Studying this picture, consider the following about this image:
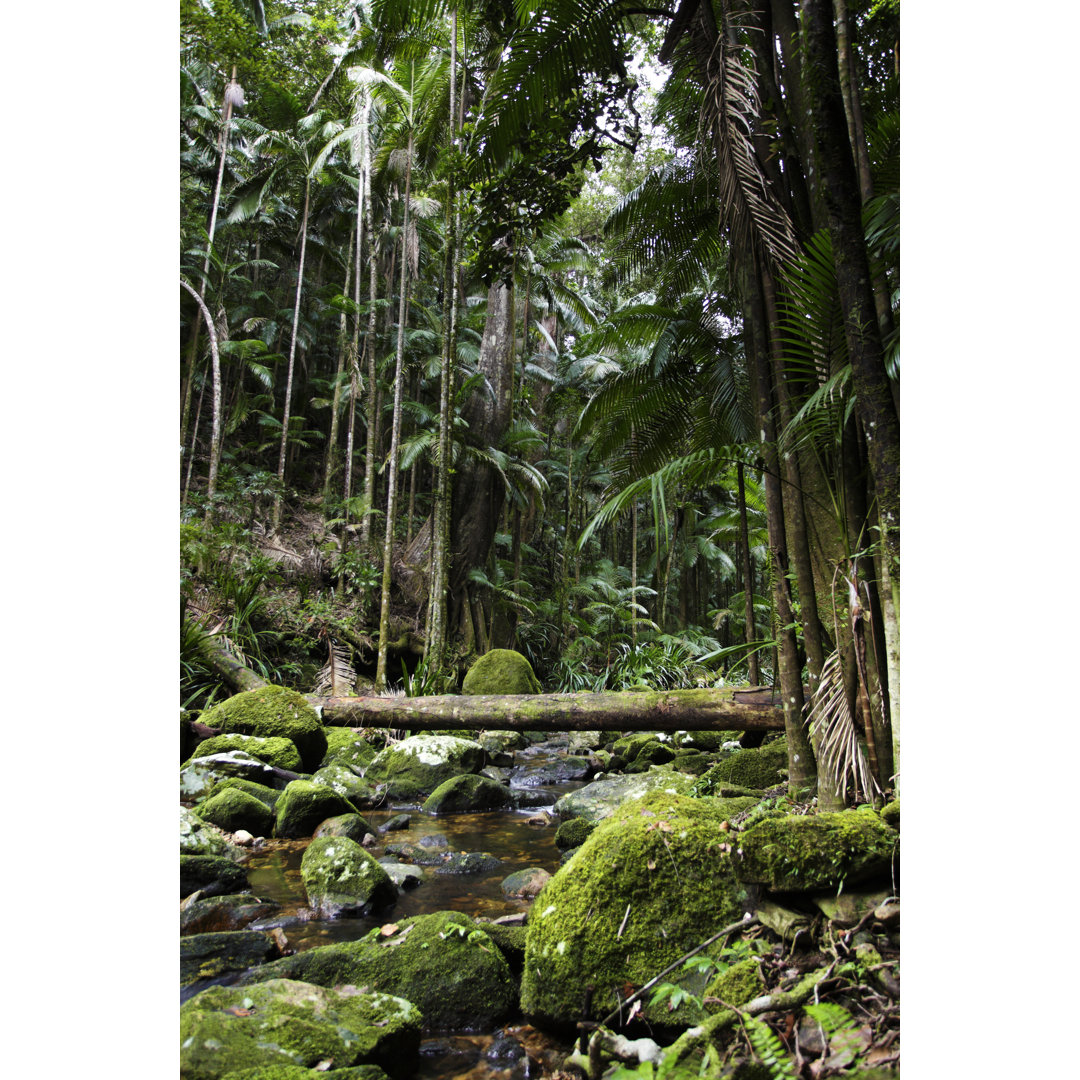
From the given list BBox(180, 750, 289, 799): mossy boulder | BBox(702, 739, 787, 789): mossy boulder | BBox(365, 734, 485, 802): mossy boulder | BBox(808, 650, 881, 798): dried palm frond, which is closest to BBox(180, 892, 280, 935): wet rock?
BBox(180, 750, 289, 799): mossy boulder

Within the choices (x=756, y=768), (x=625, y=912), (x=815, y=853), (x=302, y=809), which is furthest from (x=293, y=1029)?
(x=756, y=768)

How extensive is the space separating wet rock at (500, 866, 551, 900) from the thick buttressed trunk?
29.6ft

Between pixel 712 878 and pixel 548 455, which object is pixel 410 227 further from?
pixel 712 878

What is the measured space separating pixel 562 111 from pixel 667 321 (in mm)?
4086

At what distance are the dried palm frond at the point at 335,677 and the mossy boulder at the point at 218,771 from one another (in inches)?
126

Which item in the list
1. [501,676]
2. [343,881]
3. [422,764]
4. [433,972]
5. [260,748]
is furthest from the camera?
[501,676]

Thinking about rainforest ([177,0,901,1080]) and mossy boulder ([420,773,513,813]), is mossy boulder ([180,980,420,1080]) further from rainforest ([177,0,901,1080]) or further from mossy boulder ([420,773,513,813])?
mossy boulder ([420,773,513,813])

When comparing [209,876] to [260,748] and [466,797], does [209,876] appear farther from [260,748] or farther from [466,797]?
[466,797]

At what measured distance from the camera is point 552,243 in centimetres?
1636

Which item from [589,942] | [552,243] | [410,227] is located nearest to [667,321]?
[410,227]

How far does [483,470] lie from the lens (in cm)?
1380

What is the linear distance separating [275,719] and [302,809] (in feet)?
5.87

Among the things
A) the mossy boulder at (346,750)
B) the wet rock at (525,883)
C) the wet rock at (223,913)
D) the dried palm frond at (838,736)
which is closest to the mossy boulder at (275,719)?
the mossy boulder at (346,750)

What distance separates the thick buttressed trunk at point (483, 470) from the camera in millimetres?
13430
